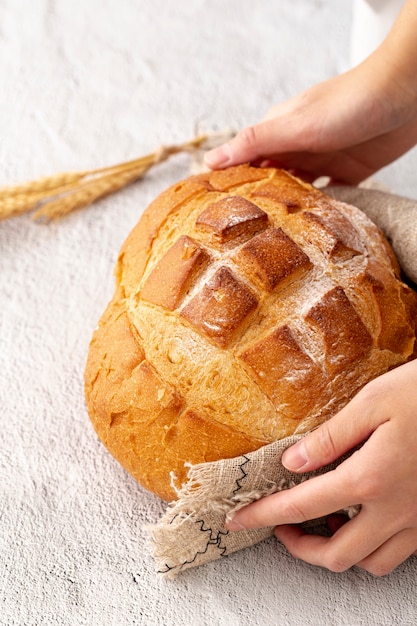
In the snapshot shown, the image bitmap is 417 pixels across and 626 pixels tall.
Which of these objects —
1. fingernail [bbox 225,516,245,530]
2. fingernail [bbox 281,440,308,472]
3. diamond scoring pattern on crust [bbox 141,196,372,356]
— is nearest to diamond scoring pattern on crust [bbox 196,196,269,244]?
diamond scoring pattern on crust [bbox 141,196,372,356]

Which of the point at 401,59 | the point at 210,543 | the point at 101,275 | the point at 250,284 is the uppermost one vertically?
the point at 401,59

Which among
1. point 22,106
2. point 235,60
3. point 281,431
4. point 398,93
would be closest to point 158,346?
point 281,431

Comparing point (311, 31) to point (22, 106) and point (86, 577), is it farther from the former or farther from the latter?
point (86, 577)

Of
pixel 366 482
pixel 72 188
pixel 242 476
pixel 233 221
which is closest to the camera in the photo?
pixel 366 482

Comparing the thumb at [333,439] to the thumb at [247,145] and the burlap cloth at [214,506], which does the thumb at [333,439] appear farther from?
the thumb at [247,145]

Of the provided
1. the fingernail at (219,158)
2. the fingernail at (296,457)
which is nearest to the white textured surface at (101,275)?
the fingernail at (296,457)

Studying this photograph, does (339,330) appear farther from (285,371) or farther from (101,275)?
(101,275)

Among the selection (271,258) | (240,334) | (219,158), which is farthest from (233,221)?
(219,158)
